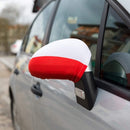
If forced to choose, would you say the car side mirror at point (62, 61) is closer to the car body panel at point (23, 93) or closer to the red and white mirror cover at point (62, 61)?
the red and white mirror cover at point (62, 61)

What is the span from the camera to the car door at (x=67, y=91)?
58.6 inches

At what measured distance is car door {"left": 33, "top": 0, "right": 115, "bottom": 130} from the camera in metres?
1.49

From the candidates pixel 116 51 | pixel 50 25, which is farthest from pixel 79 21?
pixel 116 51

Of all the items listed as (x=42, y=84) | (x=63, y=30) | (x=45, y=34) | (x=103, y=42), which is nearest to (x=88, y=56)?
(x=103, y=42)

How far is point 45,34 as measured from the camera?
7.89ft

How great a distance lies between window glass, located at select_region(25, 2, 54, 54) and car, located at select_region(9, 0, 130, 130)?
27 millimetres

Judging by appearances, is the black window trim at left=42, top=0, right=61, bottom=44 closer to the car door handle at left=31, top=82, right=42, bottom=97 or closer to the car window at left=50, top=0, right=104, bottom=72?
the car window at left=50, top=0, right=104, bottom=72

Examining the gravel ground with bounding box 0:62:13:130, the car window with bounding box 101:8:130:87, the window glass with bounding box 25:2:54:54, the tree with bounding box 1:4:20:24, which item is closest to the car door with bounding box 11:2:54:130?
the window glass with bounding box 25:2:54:54

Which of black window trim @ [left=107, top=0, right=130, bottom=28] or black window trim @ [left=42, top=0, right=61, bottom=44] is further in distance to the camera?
black window trim @ [left=42, top=0, right=61, bottom=44]

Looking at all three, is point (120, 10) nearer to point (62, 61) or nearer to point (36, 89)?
point (62, 61)

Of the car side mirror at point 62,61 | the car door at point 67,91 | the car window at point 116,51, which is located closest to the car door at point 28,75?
the car door at point 67,91

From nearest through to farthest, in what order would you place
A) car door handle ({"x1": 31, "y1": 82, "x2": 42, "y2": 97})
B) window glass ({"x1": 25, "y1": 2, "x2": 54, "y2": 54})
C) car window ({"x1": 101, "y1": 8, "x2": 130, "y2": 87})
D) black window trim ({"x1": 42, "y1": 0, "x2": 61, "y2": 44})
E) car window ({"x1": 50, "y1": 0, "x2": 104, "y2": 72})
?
car window ({"x1": 101, "y1": 8, "x2": 130, "y2": 87}), car window ({"x1": 50, "y1": 0, "x2": 104, "y2": 72}), car door handle ({"x1": 31, "y1": 82, "x2": 42, "y2": 97}), black window trim ({"x1": 42, "y1": 0, "x2": 61, "y2": 44}), window glass ({"x1": 25, "y1": 2, "x2": 54, "y2": 54})

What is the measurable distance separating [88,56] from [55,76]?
0.57 ft

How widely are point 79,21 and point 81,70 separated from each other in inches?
39.6
